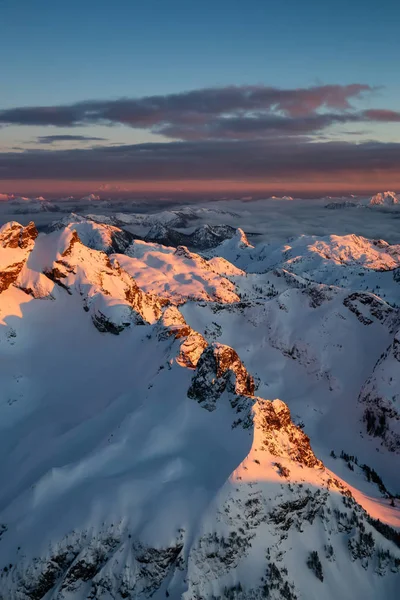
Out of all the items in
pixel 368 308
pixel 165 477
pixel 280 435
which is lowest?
pixel 368 308

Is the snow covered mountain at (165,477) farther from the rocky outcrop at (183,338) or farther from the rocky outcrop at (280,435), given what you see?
the rocky outcrop at (183,338)

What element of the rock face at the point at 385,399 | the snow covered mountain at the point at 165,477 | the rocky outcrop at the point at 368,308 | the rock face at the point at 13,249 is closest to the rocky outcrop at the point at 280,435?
the snow covered mountain at the point at 165,477

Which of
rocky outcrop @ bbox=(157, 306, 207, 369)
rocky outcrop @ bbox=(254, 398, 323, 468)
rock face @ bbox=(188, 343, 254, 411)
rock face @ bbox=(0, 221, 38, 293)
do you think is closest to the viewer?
rocky outcrop @ bbox=(254, 398, 323, 468)

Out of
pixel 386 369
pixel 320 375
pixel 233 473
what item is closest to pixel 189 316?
pixel 320 375

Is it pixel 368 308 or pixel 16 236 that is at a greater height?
pixel 16 236

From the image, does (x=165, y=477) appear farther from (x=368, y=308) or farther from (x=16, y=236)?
(x=368, y=308)

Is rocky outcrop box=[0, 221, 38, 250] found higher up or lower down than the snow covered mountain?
higher up

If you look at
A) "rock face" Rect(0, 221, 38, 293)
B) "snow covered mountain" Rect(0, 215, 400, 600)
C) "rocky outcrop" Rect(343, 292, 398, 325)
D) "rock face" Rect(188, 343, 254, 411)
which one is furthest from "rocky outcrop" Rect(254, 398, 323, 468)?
"rocky outcrop" Rect(343, 292, 398, 325)

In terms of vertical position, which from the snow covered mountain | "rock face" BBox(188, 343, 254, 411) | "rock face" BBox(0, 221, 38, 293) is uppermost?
"rock face" BBox(0, 221, 38, 293)

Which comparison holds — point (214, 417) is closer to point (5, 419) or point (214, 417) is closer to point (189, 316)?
point (5, 419)

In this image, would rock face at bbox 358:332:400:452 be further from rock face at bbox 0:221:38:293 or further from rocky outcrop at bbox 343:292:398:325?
rock face at bbox 0:221:38:293

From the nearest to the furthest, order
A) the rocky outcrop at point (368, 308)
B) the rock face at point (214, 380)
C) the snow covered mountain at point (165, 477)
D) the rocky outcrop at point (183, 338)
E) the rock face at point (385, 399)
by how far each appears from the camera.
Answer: the snow covered mountain at point (165, 477), the rock face at point (214, 380), the rocky outcrop at point (183, 338), the rock face at point (385, 399), the rocky outcrop at point (368, 308)

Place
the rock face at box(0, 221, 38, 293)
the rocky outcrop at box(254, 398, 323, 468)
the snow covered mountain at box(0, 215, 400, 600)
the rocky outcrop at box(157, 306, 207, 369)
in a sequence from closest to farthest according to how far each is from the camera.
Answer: the snow covered mountain at box(0, 215, 400, 600) < the rocky outcrop at box(254, 398, 323, 468) < the rocky outcrop at box(157, 306, 207, 369) < the rock face at box(0, 221, 38, 293)

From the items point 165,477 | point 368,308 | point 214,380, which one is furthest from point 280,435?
point 368,308
